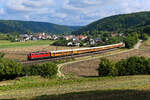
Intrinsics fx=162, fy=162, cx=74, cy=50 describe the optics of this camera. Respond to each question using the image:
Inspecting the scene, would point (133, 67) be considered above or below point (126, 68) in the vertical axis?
above

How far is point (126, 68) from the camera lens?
33.8m

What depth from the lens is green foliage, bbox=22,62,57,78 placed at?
34.0 m

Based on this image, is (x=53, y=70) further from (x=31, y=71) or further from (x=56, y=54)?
(x=56, y=54)

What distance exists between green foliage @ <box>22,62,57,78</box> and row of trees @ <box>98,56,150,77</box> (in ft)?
33.1

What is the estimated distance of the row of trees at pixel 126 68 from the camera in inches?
1304

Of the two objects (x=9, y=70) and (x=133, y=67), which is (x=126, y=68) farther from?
(x=9, y=70)

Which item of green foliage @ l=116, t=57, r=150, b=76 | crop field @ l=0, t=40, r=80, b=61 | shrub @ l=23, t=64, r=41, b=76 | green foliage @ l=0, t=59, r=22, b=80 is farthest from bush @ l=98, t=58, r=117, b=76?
crop field @ l=0, t=40, r=80, b=61

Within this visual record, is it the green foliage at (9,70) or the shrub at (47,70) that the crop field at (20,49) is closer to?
the green foliage at (9,70)

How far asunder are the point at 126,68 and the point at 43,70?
17481 mm

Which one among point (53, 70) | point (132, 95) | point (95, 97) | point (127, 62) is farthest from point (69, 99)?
point (127, 62)

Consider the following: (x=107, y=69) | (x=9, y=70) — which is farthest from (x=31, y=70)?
(x=107, y=69)

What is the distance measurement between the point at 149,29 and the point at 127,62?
16316 cm

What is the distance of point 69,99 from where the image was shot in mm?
15898

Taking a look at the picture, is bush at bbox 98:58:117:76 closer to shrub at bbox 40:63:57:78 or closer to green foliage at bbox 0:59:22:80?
shrub at bbox 40:63:57:78
